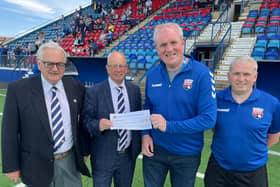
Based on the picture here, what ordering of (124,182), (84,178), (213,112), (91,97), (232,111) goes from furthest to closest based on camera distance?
(84,178), (124,182), (91,97), (232,111), (213,112)

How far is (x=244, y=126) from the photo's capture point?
159 centimetres

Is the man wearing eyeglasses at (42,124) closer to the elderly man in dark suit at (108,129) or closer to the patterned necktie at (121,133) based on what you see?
the elderly man in dark suit at (108,129)

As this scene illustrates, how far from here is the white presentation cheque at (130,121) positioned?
168 cm

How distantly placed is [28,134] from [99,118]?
0.59 meters

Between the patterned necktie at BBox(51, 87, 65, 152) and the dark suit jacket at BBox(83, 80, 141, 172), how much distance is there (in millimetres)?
212

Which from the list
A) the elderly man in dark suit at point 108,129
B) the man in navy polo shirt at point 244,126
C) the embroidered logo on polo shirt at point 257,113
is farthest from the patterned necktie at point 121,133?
the embroidered logo on polo shirt at point 257,113

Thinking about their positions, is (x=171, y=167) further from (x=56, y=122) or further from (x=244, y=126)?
(x=56, y=122)

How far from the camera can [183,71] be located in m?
1.61

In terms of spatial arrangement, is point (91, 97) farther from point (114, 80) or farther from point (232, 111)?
point (232, 111)

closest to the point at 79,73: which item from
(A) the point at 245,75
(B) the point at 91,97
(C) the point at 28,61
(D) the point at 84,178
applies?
(C) the point at 28,61

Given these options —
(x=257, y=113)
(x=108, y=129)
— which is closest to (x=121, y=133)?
(x=108, y=129)

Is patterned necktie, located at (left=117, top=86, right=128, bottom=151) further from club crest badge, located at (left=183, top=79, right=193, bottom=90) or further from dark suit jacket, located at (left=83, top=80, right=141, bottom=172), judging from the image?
club crest badge, located at (left=183, top=79, right=193, bottom=90)

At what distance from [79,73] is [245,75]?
10251 millimetres

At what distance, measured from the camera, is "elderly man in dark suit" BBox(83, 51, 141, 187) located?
71.4 inches
